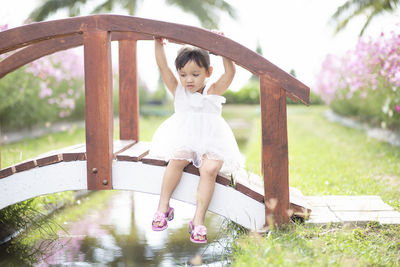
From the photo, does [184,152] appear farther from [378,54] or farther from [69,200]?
[378,54]

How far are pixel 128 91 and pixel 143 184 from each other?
4.65 feet

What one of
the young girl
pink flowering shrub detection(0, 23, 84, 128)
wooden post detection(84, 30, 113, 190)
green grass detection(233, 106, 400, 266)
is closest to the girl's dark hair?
the young girl

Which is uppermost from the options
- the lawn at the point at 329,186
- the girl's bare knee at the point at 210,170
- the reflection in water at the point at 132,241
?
the girl's bare knee at the point at 210,170

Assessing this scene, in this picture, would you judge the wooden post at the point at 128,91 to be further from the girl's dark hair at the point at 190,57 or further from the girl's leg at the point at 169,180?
the girl's leg at the point at 169,180

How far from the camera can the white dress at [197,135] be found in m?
3.23

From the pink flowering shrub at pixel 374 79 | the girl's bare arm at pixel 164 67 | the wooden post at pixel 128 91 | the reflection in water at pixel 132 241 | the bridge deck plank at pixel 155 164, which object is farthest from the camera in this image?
the pink flowering shrub at pixel 374 79

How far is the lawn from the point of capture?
2.66m

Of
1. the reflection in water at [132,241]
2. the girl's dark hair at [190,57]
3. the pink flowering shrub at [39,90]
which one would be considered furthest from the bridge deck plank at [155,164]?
the pink flowering shrub at [39,90]

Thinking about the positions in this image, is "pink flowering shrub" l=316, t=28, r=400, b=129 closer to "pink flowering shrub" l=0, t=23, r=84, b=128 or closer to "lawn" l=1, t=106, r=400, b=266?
"lawn" l=1, t=106, r=400, b=266

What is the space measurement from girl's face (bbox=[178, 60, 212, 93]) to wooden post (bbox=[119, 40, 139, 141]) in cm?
119

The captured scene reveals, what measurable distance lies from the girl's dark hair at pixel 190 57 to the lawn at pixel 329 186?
3.93ft

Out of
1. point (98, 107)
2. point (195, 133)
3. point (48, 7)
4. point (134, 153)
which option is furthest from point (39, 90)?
point (48, 7)

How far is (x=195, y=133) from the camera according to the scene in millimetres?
3271

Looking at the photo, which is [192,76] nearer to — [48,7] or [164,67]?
[164,67]
